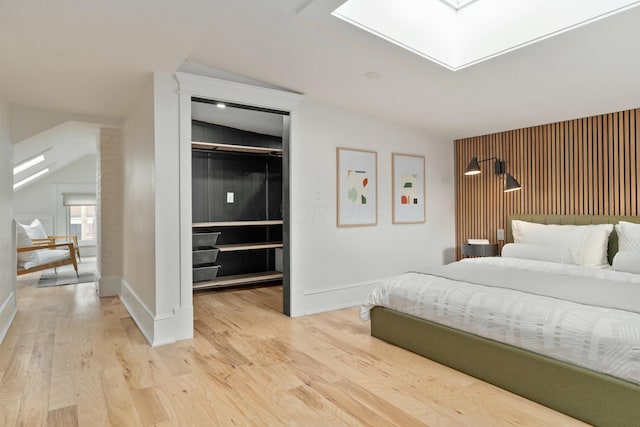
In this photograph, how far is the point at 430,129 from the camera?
486 cm

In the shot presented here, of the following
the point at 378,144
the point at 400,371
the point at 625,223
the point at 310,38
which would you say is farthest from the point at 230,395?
the point at 625,223

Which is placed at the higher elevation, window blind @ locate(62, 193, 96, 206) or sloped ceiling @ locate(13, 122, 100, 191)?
sloped ceiling @ locate(13, 122, 100, 191)

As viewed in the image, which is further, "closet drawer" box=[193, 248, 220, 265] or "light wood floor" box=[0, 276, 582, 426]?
"closet drawer" box=[193, 248, 220, 265]

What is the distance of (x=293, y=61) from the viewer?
314 centimetres

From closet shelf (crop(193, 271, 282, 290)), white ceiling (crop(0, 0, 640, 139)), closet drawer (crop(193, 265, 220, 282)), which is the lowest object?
closet shelf (crop(193, 271, 282, 290))

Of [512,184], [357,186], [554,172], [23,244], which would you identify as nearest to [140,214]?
[357,186]

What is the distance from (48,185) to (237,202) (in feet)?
16.5

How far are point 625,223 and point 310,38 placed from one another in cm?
327

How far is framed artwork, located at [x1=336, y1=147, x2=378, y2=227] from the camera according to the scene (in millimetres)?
4191

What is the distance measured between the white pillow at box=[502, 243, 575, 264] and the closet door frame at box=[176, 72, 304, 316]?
7.44ft

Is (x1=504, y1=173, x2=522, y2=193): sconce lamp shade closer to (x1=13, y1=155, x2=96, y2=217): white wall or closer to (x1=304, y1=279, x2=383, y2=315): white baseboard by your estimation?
(x1=304, y1=279, x2=383, y2=315): white baseboard

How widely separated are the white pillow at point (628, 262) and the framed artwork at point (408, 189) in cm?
210

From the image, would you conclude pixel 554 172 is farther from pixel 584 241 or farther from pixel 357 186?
pixel 357 186

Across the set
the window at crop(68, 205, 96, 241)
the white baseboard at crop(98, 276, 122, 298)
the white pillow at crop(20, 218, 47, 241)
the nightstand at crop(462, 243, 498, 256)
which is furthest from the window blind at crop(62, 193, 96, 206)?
the nightstand at crop(462, 243, 498, 256)
